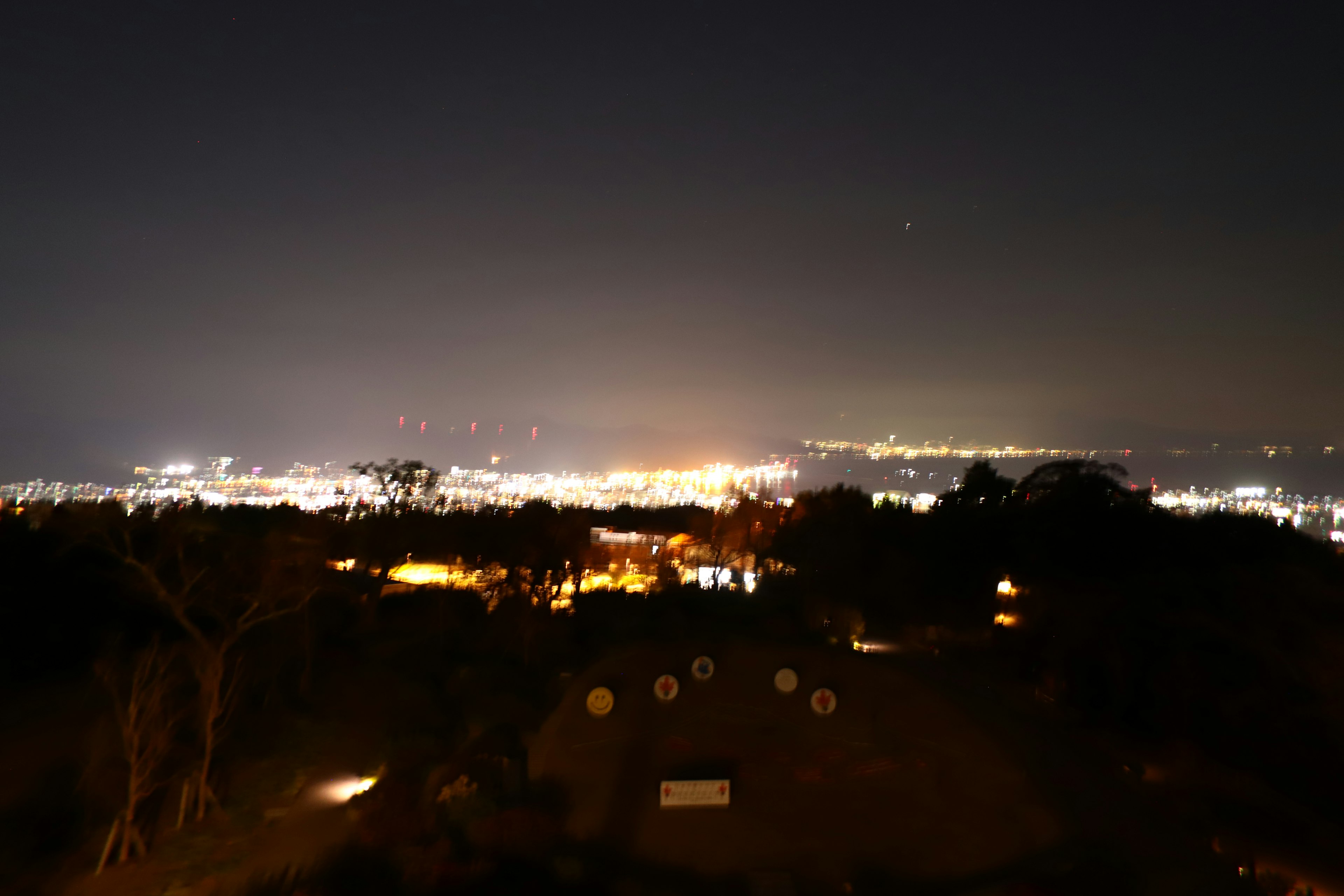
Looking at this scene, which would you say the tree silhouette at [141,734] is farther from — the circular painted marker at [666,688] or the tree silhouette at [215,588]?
the circular painted marker at [666,688]

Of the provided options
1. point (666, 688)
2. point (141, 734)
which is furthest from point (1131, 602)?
point (141, 734)

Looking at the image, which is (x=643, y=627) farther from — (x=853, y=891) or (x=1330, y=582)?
(x=1330, y=582)

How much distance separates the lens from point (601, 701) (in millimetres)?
10406

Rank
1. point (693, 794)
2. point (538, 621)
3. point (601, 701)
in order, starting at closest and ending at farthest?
point (693, 794), point (601, 701), point (538, 621)

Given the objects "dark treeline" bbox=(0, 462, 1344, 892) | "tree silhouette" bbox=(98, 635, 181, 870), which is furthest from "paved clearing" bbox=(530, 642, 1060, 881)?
"tree silhouette" bbox=(98, 635, 181, 870)

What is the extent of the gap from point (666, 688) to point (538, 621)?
21.7 ft

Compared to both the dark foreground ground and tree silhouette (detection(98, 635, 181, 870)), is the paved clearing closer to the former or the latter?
the dark foreground ground

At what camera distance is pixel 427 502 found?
80.0 ft

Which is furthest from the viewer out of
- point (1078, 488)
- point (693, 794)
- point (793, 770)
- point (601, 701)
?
point (1078, 488)

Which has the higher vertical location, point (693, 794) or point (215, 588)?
point (215, 588)

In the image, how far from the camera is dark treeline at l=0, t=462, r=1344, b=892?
34.5ft

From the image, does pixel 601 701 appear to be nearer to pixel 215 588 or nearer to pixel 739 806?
pixel 739 806

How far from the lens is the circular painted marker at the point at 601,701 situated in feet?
33.8

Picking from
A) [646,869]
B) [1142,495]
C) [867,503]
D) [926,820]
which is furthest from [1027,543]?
[646,869]
